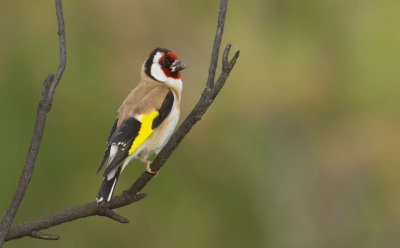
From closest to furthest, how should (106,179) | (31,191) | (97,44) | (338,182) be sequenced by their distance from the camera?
(106,179), (31,191), (97,44), (338,182)

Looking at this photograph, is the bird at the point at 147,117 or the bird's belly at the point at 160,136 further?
the bird's belly at the point at 160,136

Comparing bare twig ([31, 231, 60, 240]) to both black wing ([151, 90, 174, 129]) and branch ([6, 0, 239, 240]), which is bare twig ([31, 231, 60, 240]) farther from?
black wing ([151, 90, 174, 129])

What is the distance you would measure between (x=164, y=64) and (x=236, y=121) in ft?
16.7

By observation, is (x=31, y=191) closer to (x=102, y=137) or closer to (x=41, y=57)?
(x=102, y=137)

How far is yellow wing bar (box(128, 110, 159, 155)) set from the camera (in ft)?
11.5

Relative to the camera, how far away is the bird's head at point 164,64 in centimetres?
391

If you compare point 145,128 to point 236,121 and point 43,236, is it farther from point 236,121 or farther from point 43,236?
point 236,121

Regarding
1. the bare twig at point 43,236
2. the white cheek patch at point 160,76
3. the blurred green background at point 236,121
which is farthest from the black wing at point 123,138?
the blurred green background at point 236,121

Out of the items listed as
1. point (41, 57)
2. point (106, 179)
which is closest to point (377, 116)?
point (41, 57)

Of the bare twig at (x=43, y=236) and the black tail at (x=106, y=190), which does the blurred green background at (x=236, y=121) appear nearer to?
the black tail at (x=106, y=190)

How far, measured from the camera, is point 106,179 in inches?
125

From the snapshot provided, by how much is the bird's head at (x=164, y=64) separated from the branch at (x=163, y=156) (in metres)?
1.18

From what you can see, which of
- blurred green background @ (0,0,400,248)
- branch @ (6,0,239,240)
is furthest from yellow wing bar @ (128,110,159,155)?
blurred green background @ (0,0,400,248)

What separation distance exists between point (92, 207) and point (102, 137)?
202 inches
